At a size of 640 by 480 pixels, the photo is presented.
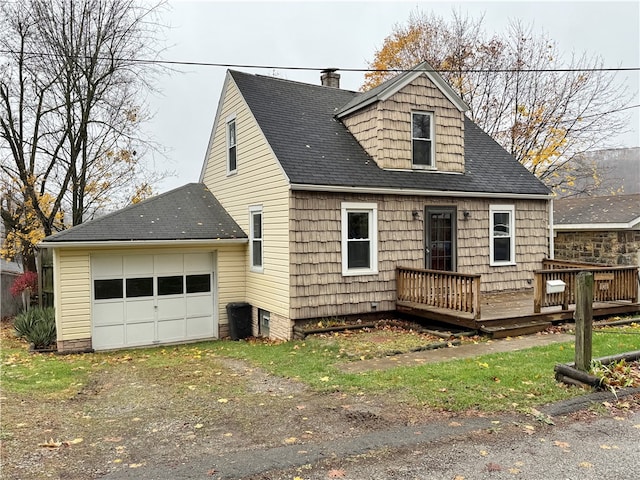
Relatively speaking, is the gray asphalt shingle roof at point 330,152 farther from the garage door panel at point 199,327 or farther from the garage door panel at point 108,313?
the garage door panel at point 108,313

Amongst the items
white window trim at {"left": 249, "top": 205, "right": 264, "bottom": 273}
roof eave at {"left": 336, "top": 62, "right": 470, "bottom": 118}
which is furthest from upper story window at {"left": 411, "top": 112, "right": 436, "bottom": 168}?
white window trim at {"left": 249, "top": 205, "right": 264, "bottom": 273}

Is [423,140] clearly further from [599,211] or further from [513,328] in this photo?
[599,211]

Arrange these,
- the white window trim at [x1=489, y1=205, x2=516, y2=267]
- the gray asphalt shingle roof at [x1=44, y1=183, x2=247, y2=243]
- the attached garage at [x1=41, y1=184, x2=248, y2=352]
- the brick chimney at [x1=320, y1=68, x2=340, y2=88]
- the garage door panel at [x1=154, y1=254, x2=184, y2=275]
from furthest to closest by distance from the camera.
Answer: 1. the brick chimney at [x1=320, y1=68, x2=340, y2=88]
2. the white window trim at [x1=489, y1=205, x2=516, y2=267]
3. the garage door panel at [x1=154, y1=254, x2=184, y2=275]
4. the gray asphalt shingle roof at [x1=44, y1=183, x2=247, y2=243]
5. the attached garage at [x1=41, y1=184, x2=248, y2=352]

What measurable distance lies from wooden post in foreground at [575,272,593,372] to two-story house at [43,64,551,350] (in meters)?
5.57

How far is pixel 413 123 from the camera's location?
41.4 ft

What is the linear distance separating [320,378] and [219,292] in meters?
6.70

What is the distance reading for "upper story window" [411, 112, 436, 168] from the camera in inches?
497

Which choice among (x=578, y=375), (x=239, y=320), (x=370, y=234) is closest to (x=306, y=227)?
(x=370, y=234)

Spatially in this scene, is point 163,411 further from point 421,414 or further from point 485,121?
point 485,121

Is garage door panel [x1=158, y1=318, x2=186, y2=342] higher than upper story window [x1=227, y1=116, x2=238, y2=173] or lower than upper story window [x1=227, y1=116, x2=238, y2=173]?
lower

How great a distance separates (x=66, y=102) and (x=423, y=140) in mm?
12129

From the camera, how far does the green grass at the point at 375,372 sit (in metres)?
5.86

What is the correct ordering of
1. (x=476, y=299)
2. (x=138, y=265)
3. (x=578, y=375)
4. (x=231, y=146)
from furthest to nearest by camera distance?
1. (x=231, y=146)
2. (x=138, y=265)
3. (x=476, y=299)
4. (x=578, y=375)

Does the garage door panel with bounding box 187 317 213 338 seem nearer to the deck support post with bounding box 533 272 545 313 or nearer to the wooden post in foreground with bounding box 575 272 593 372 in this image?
the deck support post with bounding box 533 272 545 313
